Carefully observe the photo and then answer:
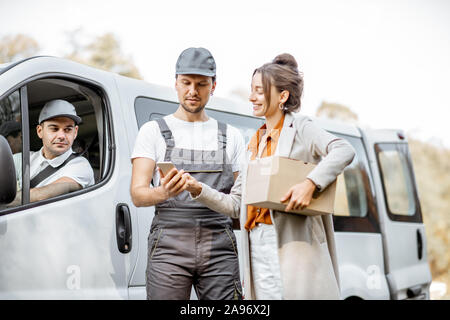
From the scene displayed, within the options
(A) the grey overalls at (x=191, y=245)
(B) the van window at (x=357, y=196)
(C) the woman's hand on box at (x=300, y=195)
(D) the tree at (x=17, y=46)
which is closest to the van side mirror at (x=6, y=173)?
(A) the grey overalls at (x=191, y=245)

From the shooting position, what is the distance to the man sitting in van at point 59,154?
3.34m

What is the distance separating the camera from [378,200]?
5.89m

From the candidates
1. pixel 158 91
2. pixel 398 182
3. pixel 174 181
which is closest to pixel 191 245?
pixel 174 181

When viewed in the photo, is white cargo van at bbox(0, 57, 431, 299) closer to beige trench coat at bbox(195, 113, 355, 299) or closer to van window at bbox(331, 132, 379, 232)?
van window at bbox(331, 132, 379, 232)

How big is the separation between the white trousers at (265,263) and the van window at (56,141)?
131cm

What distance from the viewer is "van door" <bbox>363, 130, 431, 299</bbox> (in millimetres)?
5771

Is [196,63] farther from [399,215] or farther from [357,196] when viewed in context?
[399,215]

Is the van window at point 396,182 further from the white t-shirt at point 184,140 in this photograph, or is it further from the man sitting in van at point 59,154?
the man sitting in van at point 59,154

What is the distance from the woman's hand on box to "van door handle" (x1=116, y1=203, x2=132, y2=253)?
144 cm

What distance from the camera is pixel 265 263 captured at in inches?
98.6

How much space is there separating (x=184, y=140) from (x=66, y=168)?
3.22 ft

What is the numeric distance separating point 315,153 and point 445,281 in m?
16.3

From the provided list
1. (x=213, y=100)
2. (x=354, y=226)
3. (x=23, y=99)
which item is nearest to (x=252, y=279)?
(x=23, y=99)
